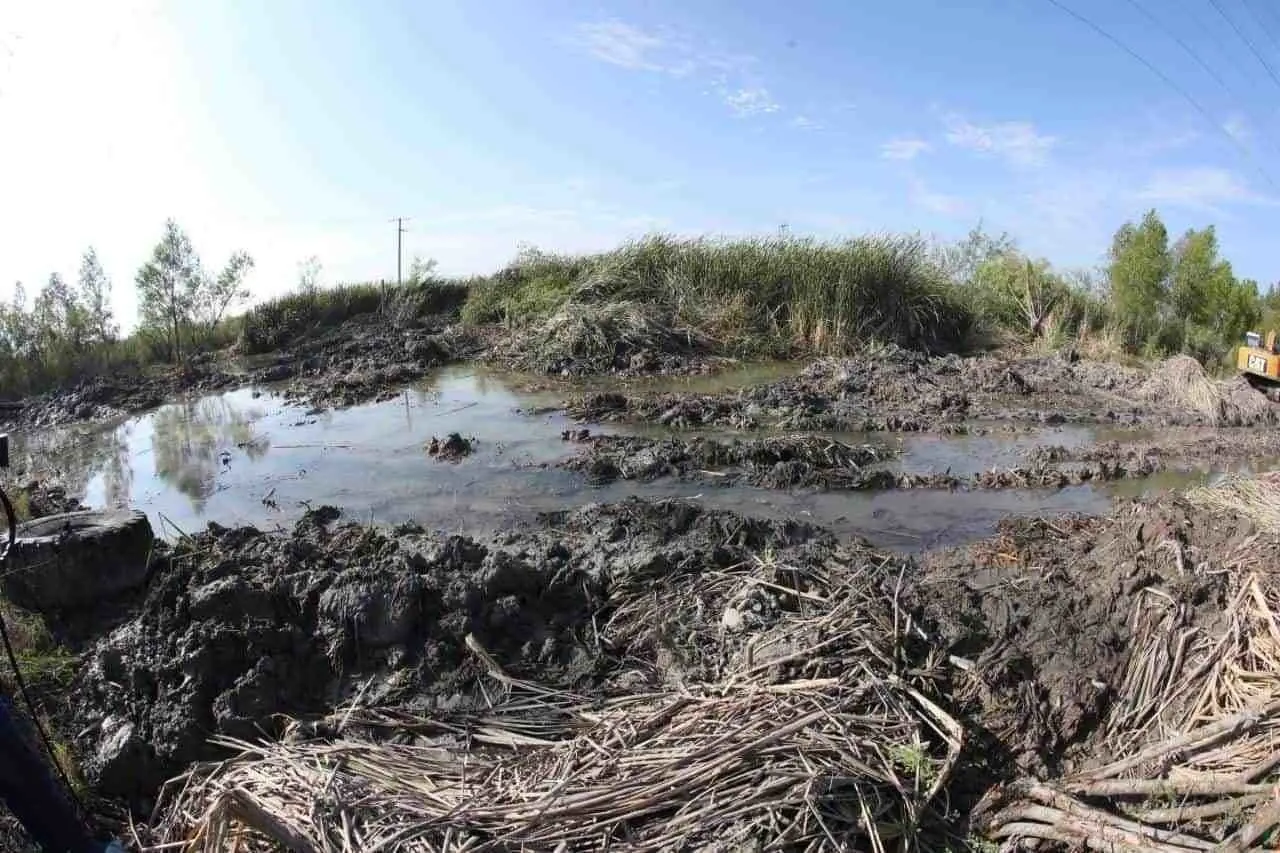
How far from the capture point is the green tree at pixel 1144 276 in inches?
606

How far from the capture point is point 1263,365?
395 inches

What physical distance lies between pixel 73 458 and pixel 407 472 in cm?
396

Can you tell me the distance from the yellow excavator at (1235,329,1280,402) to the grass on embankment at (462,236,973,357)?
531 cm

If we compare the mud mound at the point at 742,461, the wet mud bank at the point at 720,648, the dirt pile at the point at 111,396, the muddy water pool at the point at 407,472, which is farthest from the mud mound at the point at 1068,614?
the dirt pile at the point at 111,396

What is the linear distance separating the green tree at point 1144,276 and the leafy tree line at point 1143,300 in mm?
17

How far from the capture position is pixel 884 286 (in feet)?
50.0

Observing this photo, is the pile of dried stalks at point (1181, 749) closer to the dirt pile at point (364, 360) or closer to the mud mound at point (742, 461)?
the mud mound at point (742, 461)

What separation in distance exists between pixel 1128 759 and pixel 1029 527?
2.86 m

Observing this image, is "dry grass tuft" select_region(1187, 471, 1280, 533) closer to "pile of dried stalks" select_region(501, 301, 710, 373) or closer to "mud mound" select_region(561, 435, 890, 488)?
"mud mound" select_region(561, 435, 890, 488)

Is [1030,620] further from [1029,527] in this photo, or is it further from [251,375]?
[251,375]

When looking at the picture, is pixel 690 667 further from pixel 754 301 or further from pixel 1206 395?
pixel 754 301

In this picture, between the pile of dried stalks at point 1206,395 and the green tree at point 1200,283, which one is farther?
the green tree at point 1200,283

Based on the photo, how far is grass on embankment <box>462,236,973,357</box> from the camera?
561 inches

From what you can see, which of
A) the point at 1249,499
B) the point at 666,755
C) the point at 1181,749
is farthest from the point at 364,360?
the point at 1181,749
